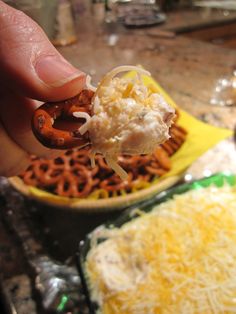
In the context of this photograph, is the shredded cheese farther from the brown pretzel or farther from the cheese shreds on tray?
the cheese shreds on tray

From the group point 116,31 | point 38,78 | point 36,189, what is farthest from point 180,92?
point 116,31

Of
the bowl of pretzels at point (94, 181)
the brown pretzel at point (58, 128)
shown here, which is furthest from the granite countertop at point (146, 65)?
the brown pretzel at point (58, 128)

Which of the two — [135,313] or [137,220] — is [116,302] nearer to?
[135,313]

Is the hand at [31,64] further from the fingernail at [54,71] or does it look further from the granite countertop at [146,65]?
the granite countertop at [146,65]

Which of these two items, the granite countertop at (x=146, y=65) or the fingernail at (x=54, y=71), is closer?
the fingernail at (x=54, y=71)

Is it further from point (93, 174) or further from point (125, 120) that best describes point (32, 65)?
point (93, 174)

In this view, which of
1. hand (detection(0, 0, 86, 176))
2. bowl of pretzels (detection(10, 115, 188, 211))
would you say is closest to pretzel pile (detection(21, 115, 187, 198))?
bowl of pretzels (detection(10, 115, 188, 211))

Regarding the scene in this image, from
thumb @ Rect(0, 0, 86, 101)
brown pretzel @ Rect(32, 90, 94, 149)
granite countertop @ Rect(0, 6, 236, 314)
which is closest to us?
brown pretzel @ Rect(32, 90, 94, 149)
